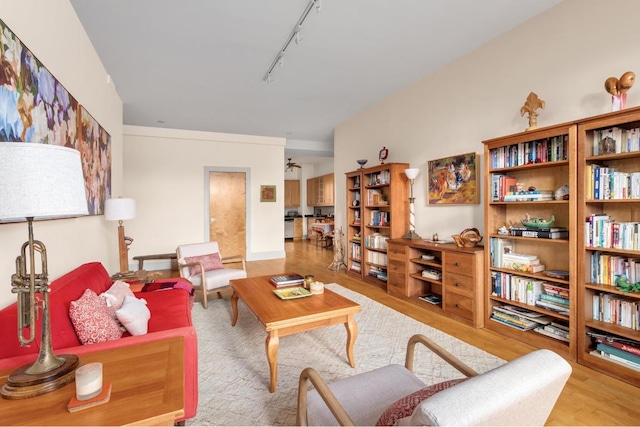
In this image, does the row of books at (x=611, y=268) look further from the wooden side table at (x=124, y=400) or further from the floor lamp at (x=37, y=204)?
the floor lamp at (x=37, y=204)

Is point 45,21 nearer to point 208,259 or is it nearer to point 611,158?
point 208,259

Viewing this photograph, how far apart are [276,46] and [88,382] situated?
3.23 metres

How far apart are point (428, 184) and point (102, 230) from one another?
401 cm

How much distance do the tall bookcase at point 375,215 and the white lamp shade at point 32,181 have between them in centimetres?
381

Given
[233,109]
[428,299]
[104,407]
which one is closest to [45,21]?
[104,407]

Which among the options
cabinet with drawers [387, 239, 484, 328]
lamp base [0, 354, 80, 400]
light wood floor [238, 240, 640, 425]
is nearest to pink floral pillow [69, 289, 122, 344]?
lamp base [0, 354, 80, 400]

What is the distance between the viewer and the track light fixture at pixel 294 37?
2498 millimetres

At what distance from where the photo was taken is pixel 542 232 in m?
2.53

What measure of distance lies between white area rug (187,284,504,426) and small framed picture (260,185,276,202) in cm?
390

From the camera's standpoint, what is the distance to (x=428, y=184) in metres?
4.00

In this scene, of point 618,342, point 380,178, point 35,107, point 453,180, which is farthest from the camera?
point 380,178

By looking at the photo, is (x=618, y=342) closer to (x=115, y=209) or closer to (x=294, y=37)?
(x=294, y=37)

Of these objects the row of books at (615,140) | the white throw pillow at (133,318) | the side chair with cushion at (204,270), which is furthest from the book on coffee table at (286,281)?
the row of books at (615,140)

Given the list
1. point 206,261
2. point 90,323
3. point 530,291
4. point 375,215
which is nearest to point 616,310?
point 530,291
